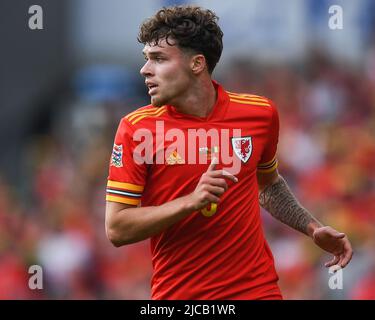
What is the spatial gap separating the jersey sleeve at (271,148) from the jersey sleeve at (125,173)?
0.78 metres

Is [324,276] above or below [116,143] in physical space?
below

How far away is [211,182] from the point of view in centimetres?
554

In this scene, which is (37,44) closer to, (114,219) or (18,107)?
(18,107)

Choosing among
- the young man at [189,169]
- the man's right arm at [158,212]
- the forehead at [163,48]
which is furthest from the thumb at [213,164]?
the forehead at [163,48]

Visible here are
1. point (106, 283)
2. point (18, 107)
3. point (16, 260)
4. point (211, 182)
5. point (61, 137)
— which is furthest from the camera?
point (18, 107)

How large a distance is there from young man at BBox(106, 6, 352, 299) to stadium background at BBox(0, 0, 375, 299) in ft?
10.4

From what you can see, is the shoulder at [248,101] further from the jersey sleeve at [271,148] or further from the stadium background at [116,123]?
the stadium background at [116,123]

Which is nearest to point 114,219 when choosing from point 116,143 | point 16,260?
point 116,143

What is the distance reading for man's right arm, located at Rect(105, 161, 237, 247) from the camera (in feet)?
18.2

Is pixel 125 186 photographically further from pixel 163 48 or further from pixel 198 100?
pixel 163 48

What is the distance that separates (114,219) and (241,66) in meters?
8.46

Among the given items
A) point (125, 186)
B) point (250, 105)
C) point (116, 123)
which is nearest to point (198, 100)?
point (250, 105)

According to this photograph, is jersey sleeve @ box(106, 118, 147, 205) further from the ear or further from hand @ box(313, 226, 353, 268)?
hand @ box(313, 226, 353, 268)

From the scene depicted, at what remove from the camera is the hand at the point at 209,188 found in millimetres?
5523
